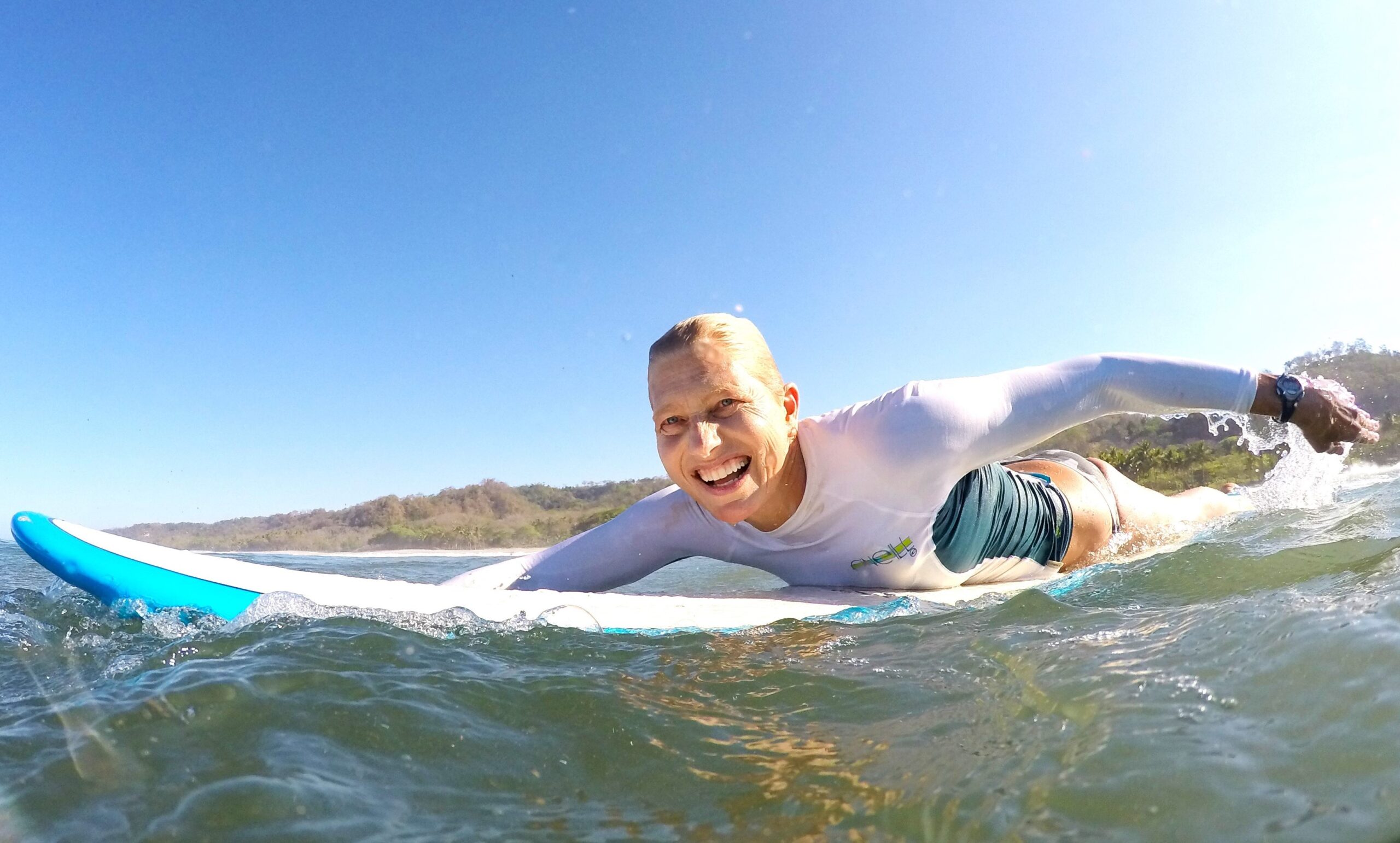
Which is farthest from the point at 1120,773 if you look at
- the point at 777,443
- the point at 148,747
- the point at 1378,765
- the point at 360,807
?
the point at 777,443

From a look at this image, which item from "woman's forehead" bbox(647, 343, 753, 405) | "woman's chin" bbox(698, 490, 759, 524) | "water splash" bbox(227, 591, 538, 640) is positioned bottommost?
"water splash" bbox(227, 591, 538, 640)

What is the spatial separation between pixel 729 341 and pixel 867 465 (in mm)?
625

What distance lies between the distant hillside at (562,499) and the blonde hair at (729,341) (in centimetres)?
335

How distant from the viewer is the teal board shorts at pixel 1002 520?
2891 mm

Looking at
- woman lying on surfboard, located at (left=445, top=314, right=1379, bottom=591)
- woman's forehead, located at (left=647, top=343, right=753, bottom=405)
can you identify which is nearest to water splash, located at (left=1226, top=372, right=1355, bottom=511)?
woman lying on surfboard, located at (left=445, top=314, right=1379, bottom=591)

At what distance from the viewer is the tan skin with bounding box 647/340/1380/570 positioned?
101 inches

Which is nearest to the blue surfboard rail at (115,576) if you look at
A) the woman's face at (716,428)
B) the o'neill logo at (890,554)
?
the woman's face at (716,428)

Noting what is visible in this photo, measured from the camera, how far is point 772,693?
5.32 feet

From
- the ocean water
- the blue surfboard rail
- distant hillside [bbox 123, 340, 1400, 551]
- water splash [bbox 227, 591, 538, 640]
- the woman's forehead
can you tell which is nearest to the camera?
the ocean water

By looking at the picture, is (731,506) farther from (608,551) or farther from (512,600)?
(512,600)

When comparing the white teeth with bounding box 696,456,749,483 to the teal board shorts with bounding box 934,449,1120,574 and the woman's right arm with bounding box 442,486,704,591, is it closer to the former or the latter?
the woman's right arm with bounding box 442,486,704,591

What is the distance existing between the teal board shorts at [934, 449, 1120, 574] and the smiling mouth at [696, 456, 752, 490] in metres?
0.75

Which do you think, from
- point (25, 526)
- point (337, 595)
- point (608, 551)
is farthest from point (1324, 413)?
point (25, 526)

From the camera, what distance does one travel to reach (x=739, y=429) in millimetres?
2566
